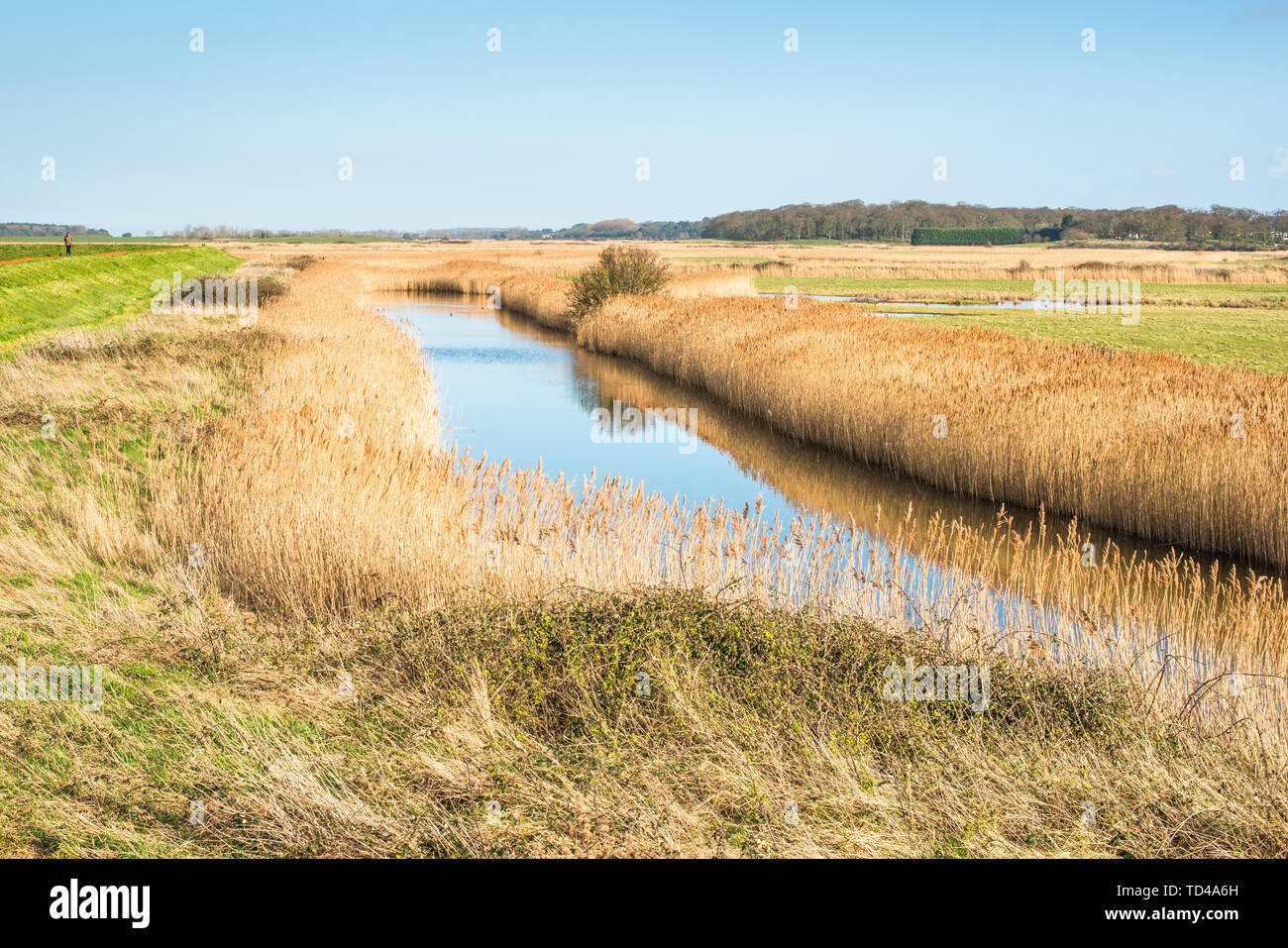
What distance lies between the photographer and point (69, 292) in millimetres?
31484

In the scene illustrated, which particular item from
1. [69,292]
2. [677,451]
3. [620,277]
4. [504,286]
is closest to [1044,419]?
[677,451]

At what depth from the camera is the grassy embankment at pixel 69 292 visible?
2575cm

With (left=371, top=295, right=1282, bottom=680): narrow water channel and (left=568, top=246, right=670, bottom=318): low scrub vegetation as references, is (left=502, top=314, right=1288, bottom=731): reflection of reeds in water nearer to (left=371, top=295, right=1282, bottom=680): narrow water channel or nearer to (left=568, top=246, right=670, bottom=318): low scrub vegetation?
(left=371, top=295, right=1282, bottom=680): narrow water channel

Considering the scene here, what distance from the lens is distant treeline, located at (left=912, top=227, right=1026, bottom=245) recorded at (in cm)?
16188

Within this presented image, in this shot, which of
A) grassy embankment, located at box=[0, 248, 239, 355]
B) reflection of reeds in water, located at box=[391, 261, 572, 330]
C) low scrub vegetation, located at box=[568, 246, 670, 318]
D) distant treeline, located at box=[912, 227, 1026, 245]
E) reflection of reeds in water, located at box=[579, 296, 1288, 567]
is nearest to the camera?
reflection of reeds in water, located at box=[579, 296, 1288, 567]

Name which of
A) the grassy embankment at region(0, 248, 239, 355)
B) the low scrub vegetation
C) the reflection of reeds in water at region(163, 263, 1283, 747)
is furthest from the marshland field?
the low scrub vegetation

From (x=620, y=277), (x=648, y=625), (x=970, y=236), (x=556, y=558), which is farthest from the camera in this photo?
(x=970, y=236)

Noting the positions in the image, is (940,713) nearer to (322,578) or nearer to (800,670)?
(800,670)

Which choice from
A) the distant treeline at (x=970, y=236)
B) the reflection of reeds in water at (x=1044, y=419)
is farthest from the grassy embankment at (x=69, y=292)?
the distant treeline at (x=970, y=236)

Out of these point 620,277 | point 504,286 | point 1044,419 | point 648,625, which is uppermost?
point 504,286

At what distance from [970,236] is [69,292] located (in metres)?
153

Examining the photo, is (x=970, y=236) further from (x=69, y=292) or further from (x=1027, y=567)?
(x=1027, y=567)

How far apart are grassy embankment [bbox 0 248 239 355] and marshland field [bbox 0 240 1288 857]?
37.4 feet
